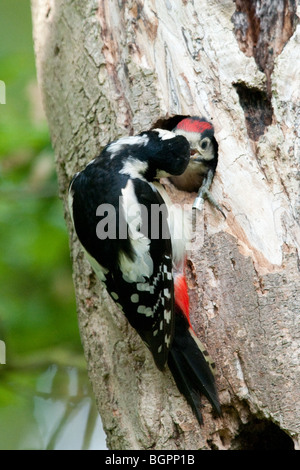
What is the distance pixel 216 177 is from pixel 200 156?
0.68ft

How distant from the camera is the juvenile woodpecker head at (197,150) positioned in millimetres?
2973

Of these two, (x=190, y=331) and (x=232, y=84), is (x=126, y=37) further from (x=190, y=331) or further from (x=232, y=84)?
(x=190, y=331)

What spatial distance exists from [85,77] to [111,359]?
1468mm

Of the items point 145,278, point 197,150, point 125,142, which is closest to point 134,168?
point 125,142

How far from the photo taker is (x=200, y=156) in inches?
123

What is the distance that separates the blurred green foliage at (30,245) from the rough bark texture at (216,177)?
19.0 inches

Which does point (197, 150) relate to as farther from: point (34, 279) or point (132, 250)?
point (34, 279)

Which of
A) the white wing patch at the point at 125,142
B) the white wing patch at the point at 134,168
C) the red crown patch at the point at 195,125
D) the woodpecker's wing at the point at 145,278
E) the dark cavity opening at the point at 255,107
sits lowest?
the woodpecker's wing at the point at 145,278

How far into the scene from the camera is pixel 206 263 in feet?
9.12

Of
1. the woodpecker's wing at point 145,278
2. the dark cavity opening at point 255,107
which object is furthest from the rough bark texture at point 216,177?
the woodpecker's wing at point 145,278

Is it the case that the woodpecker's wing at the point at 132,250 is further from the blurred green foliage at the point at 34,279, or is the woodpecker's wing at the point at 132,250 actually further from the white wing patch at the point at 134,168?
the blurred green foliage at the point at 34,279

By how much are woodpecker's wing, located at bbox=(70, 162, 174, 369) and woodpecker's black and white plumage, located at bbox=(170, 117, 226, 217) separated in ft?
0.90

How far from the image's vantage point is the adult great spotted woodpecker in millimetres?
2643
